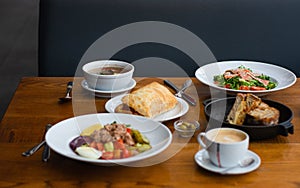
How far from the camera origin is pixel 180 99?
5.33 feet

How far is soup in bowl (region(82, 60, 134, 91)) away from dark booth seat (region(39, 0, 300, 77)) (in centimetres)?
52

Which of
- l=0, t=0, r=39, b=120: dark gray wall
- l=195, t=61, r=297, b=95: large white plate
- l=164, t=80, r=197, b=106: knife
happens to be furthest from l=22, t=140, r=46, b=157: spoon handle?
l=0, t=0, r=39, b=120: dark gray wall

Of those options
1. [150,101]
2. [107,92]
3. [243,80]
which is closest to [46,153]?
[150,101]

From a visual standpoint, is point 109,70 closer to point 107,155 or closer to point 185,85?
point 185,85

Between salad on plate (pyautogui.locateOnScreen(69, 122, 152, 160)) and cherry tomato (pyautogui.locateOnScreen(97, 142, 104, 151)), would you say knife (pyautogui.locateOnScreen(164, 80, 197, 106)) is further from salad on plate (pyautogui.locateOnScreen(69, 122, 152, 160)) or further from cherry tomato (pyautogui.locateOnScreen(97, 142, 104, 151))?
cherry tomato (pyautogui.locateOnScreen(97, 142, 104, 151))

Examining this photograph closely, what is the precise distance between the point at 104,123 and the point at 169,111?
0.75 ft

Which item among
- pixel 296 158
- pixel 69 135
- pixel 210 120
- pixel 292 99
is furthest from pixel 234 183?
pixel 292 99

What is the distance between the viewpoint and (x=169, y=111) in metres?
1.56

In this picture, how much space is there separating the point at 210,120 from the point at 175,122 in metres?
0.09

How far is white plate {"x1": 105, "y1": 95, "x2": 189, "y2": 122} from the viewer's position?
59.5 inches

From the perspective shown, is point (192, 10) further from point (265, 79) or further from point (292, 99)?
point (292, 99)

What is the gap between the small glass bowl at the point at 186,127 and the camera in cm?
141

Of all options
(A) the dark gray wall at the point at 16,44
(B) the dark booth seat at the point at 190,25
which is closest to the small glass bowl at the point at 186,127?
(B) the dark booth seat at the point at 190,25

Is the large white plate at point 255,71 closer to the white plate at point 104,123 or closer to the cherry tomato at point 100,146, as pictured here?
the white plate at point 104,123
